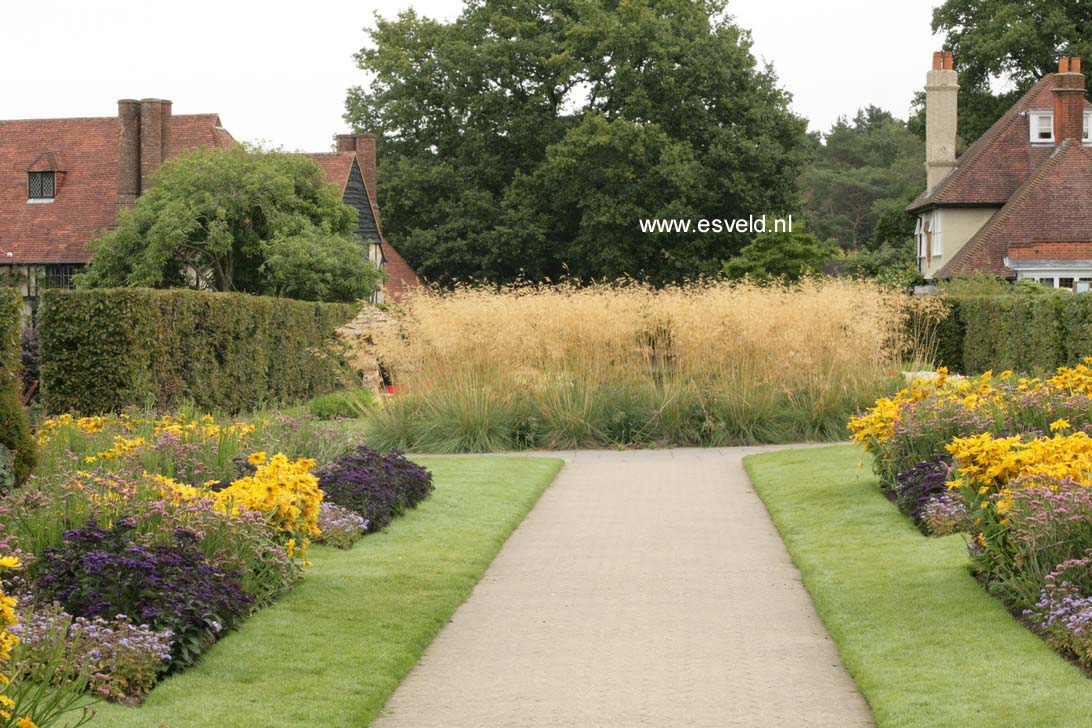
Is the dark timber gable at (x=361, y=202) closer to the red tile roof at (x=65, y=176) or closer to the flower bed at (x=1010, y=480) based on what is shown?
the red tile roof at (x=65, y=176)

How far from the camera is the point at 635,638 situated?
7.34 m

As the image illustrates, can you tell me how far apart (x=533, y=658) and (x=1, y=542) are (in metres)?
2.67

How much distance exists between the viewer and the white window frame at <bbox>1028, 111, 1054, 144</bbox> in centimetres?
4297

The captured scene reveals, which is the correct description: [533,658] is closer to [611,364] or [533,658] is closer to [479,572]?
[479,572]

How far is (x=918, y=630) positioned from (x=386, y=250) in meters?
43.7

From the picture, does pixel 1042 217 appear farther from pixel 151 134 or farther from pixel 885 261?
pixel 151 134

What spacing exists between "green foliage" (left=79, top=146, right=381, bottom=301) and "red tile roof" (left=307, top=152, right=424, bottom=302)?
7.01 metres

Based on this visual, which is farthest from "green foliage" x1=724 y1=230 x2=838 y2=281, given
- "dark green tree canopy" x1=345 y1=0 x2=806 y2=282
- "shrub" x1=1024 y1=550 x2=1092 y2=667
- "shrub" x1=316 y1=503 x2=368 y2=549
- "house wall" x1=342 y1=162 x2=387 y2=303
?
"shrub" x1=1024 y1=550 x2=1092 y2=667

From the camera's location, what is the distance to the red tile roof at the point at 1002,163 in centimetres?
4244

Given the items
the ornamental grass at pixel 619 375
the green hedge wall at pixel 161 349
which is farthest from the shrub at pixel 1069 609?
the green hedge wall at pixel 161 349

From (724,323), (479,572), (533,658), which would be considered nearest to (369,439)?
(724,323)

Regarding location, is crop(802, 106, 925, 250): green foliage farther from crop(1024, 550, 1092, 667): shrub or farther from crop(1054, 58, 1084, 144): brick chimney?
crop(1024, 550, 1092, 667): shrub

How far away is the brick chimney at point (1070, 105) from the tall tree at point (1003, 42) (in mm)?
5405

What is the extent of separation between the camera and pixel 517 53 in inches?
1911
